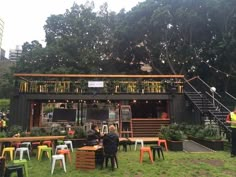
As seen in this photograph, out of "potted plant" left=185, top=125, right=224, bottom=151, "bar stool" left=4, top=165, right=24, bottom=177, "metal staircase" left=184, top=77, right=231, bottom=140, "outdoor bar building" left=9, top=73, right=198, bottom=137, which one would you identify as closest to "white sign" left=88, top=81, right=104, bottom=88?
"outdoor bar building" left=9, top=73, right=198, bottom=137

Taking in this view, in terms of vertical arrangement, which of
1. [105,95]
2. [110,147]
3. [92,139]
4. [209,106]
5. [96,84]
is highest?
[96,84]

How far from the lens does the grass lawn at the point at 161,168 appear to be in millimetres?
6031

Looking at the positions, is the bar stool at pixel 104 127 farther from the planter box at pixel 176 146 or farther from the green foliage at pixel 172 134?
the planter box at pixel 176 146

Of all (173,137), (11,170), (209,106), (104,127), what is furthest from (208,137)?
(11,170)

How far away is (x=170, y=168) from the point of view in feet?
21.6

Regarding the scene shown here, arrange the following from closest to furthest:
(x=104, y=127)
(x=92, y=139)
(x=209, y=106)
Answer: (x=92, y=139) → (x=209, y=106) → (x=104, y=127)

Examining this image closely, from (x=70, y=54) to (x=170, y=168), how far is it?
19600 mm

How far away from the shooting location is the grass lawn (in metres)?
6.03

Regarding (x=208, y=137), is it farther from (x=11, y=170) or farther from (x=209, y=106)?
(x=11, y=170)

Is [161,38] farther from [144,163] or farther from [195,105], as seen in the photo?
[144,163]

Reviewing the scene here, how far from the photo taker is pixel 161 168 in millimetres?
6578

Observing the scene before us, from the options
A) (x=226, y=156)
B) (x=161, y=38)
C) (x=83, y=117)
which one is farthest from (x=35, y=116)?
(x=161, y=38)

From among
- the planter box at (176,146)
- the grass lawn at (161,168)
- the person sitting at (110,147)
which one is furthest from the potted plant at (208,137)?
the person sitting at (110,147)

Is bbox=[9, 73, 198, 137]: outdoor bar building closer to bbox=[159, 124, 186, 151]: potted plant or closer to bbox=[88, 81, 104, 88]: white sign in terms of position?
bbox=[88, 81, 104, 88]: white sign
